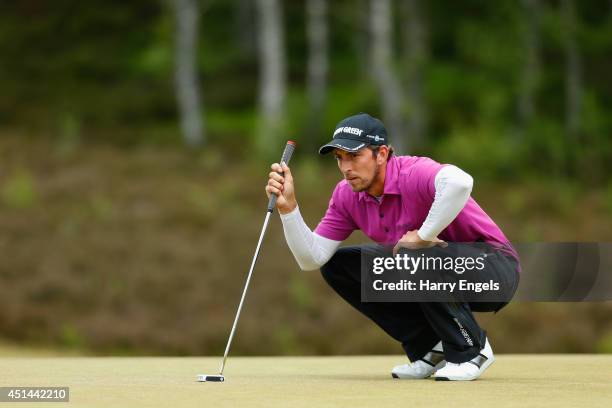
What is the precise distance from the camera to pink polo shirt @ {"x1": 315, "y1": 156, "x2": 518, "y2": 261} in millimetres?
5988

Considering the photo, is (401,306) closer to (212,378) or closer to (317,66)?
(212,378)

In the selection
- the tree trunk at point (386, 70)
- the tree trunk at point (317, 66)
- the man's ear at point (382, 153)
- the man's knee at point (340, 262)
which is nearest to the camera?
the man's ear at point (382, 153)

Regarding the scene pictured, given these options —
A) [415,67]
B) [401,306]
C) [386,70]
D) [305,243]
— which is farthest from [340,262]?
[415,67]

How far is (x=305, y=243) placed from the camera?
6.29 meters

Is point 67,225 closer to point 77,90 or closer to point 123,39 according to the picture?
point 77,90

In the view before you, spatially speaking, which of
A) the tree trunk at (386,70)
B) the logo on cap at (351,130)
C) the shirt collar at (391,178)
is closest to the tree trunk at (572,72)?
the tree trunk at (386,70)

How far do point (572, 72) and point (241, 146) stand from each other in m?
7.04

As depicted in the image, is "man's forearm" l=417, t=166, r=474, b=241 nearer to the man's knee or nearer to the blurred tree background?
the man's knee

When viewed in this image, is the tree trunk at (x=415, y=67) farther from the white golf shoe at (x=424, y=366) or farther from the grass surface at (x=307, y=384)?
the white golf shoe at (x=424, y=366)

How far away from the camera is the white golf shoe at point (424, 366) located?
629 centimetres

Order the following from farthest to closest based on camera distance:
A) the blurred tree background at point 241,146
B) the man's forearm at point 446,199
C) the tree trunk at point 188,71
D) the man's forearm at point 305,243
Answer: the tree trunk at point 188,71
the blurred tree background at point 241,146
the man's forearm at point 305,243
the man's forearm at point 446,199

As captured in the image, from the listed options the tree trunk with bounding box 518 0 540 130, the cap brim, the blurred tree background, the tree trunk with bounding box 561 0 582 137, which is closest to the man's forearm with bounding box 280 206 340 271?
the cap brim

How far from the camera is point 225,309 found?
1686cm

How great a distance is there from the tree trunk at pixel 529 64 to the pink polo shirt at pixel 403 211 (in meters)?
18.1
